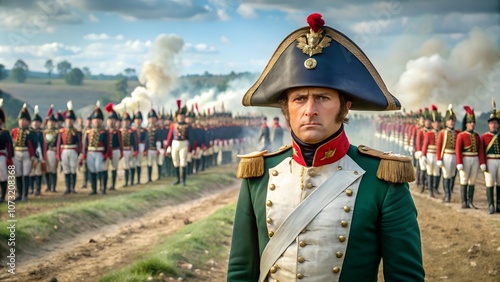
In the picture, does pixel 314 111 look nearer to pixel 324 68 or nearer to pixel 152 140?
pixel 324 68

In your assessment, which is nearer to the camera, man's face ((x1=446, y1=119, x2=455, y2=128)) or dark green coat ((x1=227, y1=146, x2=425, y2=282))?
dark green coat ((x1=227, y1=146, x2=425, y2=282))

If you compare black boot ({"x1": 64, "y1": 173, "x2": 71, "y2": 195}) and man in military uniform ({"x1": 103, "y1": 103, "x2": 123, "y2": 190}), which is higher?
man in military uniform ({"x1": 103, "y1": 103, "x2": 123, "y2": 190})

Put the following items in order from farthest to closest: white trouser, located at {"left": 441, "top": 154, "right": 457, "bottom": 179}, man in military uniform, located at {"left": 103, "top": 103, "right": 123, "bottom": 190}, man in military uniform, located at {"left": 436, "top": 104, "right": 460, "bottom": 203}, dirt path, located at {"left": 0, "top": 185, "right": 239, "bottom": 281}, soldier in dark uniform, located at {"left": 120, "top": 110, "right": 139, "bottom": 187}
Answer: soldier in dark uniform, located at {"left": 120, "top": 110, "right": 139, "bottom": 187} → man in military uniform, located at {"left": 103, "top": 103, "right": 123, "bottom": 190} → white trouser, located at {"left": 441, "top": 154, "right": 457, "bottom": 179} → man in military uniform, located at {"left": 436, "top": 104, "right": 460, "bottom": 203} → dirt path, located at {"left": 0, "top": 185, "right": 239, "bottom": 281}

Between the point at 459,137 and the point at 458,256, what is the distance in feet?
14.8

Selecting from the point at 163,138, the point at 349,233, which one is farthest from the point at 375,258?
the point at 163,138

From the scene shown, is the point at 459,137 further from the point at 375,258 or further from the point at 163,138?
the point at 163,138

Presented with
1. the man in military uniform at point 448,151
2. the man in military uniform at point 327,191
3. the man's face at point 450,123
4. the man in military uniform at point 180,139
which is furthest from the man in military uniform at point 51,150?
the man in military uniform at point 327,191

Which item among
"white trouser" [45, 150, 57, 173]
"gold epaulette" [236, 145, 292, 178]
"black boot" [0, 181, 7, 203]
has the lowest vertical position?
"black boot" [0, 181, 7, 203]

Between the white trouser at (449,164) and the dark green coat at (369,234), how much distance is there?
40.6 ft

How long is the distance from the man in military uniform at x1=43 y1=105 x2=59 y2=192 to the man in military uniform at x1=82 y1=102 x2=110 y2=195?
2.68ft

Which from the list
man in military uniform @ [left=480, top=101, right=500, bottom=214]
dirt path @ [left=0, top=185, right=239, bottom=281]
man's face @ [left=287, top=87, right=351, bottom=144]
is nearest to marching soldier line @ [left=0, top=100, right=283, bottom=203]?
dirt path @ [left=0, top=185, right=239, bottom=281]

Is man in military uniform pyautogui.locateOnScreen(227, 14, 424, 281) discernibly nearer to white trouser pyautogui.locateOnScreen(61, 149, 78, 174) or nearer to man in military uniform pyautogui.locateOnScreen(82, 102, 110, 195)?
white trouser pyautogui.locateOnScreen(61, 149, 78, 174)

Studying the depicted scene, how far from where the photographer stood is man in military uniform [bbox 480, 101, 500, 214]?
12.4m

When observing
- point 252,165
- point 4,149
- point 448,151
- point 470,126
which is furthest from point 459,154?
point 252,165
